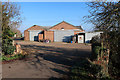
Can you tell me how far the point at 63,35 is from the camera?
33.1 meters

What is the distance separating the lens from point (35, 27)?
121 ft

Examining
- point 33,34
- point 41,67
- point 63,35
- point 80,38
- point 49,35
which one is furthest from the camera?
point 33,34

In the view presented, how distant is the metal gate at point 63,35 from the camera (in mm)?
32625

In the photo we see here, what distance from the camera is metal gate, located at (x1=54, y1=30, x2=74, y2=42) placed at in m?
32.6

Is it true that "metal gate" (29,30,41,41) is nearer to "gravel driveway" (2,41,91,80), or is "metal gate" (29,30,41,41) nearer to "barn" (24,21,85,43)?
"barn" (24,21,85,43)

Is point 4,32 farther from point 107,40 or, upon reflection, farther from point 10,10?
point 107,40

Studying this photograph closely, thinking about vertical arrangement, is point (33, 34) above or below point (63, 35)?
above

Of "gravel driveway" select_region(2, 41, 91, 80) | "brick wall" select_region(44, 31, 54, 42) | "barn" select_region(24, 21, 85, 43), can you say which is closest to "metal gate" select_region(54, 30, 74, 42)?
"barn" select_region(24, 21, 85, 43)

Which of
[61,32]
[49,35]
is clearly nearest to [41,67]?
[61,32]

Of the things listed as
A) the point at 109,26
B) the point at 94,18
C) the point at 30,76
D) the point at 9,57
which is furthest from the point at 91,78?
the point at 9,57

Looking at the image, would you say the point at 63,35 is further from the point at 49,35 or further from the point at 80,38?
the point at 80,38

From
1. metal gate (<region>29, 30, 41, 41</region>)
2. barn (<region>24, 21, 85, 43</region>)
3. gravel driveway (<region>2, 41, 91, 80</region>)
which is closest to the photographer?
gravel driveway (<region>2, 41, 91, 80</region>)

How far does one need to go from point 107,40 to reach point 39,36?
30.1 metres

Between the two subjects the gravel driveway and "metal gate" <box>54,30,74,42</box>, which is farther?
"metal gate" <box>54,30,74,42</box>
